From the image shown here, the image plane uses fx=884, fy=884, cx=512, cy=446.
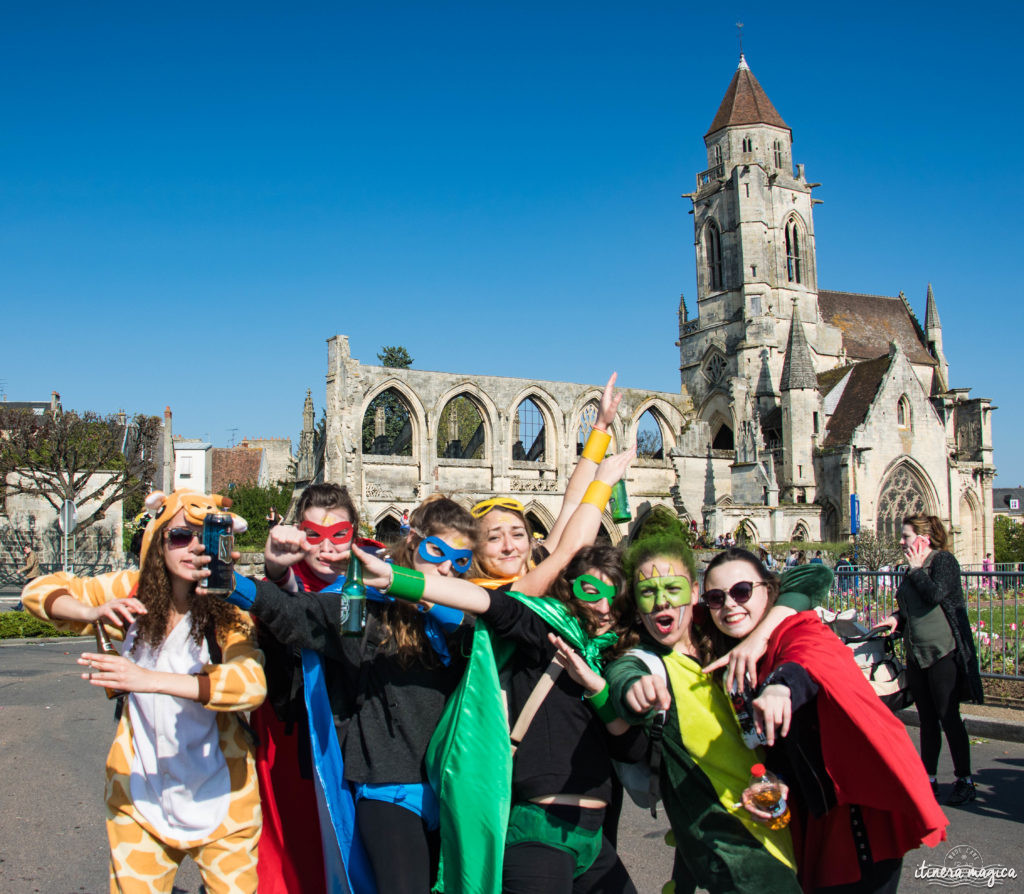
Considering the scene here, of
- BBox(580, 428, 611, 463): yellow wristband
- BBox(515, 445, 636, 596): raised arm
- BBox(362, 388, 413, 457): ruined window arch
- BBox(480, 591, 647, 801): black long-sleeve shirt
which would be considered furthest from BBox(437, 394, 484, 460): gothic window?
BBox(480, 591, 647, 801): black long-sleeve shirt

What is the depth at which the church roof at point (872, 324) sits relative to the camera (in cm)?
4531

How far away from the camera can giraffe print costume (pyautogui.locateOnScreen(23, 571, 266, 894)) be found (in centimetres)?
279

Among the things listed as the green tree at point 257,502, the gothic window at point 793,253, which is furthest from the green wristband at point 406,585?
the gothic window at point 793,253

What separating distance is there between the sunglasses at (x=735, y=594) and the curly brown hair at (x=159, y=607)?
5.31ft

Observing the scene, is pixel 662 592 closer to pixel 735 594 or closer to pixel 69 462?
pixel 735 594

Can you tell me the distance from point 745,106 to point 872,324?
13.2 meters

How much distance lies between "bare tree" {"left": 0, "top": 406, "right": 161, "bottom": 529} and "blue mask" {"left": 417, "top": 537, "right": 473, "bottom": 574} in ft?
94.0

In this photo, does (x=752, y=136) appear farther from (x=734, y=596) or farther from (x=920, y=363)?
(x=734, y=596)

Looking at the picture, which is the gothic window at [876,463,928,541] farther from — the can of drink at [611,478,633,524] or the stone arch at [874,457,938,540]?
the can of drink at [611,478,633,524]

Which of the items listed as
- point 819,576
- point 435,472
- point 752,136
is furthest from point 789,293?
point 819,576

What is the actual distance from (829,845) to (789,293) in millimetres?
41771

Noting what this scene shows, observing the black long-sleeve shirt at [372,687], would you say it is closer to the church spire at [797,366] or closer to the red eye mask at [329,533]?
the red eye mask at [329,533]

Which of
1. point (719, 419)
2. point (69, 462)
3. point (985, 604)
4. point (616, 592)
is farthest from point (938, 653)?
point (719, 419)

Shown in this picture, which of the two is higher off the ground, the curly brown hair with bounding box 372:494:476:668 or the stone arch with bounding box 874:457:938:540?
the stone arch with bounding box 874:457:938:540
